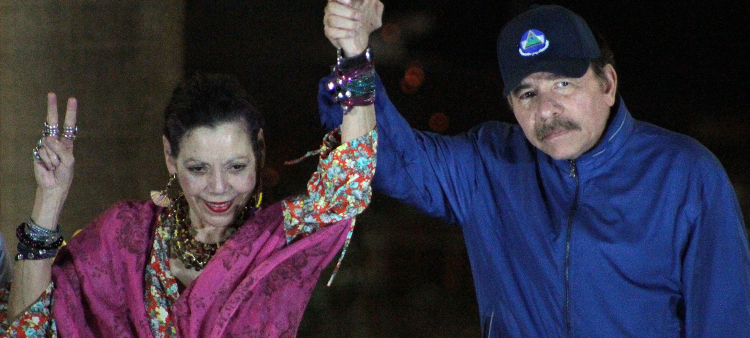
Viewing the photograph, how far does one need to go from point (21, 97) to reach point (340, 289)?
1.73m

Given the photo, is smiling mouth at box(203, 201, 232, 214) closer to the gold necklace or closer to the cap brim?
the gold necklace

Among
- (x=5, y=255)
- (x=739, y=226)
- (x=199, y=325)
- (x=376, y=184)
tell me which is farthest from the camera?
(x=5, y=255)

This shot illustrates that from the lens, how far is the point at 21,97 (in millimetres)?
3766

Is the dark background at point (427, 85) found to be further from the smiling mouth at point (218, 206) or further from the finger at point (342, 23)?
the finger at point (342, 23)

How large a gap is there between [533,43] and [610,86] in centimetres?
23

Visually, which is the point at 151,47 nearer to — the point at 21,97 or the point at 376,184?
the point at 21,97

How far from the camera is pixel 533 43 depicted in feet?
6.54

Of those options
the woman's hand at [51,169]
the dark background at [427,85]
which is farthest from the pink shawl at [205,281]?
the dark background at [427,85]

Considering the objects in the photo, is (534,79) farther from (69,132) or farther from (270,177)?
(270,177)

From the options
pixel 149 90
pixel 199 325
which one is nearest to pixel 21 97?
pixel 149 90

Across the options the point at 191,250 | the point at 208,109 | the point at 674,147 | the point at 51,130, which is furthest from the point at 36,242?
the point at 674,147

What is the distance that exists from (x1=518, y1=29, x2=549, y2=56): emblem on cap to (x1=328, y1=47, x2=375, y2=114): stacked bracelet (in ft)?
1.27

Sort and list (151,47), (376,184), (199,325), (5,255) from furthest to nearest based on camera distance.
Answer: (151,47) < (5,255) < (199,325) < (376,184)

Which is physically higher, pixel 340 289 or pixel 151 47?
pixel 151 47
